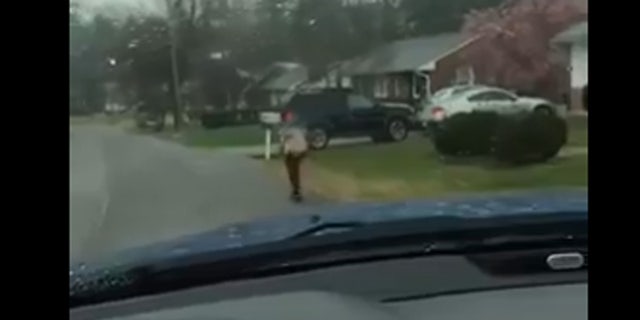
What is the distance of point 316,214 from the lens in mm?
1320

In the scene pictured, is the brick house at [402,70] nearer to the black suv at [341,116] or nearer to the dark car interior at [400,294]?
the black suv at [341,116]

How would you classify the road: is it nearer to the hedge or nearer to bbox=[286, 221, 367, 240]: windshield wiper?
bbox=[286, 221, 367, 240]: windshield wiper

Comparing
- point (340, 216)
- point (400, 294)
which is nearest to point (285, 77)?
point (340, 216)

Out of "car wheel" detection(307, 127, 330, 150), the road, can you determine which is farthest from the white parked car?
the road

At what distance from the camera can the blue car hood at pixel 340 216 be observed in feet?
3.95

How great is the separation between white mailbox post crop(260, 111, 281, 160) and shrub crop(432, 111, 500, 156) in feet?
1.56

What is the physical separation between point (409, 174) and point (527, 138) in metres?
0.43

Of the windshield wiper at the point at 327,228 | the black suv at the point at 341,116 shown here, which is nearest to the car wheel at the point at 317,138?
the black suv at the point at 341,116

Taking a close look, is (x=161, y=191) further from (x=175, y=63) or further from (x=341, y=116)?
(x=341, y=116)

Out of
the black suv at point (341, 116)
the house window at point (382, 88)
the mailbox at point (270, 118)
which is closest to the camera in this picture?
the mailbox at point (270, 118)

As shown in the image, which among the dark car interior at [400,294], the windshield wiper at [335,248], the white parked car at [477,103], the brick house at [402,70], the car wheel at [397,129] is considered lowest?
the dark car interior at [400,294]

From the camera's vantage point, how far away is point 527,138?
7.52 ft

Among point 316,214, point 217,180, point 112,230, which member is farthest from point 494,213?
point 217,180
